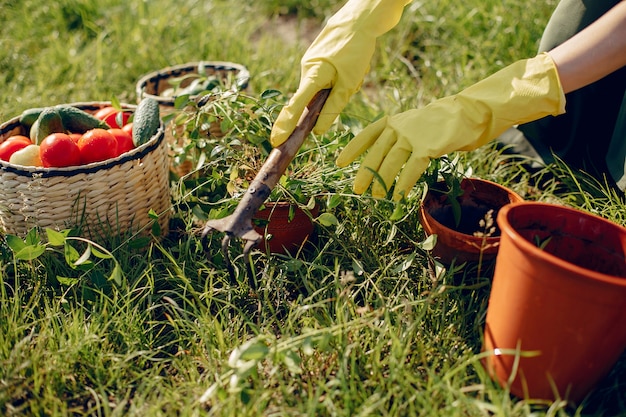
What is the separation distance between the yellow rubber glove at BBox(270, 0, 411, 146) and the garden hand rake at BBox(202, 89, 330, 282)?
0.03 meters

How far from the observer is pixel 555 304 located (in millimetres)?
1061

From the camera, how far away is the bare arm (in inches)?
54.5

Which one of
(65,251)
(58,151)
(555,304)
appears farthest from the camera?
(58,151)

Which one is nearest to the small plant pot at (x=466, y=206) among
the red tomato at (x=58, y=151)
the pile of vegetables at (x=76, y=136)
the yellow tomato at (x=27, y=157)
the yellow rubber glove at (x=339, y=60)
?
the yellow rubber glove at (x=339, y=60)

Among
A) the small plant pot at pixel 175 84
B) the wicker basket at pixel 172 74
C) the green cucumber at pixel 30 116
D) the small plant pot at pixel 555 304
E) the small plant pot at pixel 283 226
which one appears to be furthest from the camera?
the wicker basket at pixel 172 74

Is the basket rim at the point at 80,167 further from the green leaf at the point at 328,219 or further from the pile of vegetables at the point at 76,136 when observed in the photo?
the green leaf at the point at 328,219

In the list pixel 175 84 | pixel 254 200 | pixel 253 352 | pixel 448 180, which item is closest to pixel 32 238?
pixel 254 200

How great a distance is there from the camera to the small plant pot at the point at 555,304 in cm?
103

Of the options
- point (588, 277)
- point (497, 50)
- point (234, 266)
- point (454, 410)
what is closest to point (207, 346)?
point (234, 266)

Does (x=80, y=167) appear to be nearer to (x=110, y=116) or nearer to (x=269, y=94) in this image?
(x=110, y=116)

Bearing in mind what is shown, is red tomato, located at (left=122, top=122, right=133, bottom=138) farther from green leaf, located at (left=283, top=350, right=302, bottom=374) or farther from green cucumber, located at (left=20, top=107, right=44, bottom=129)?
green leaf, located at (left=283, top=350, right=302, bottom=374)

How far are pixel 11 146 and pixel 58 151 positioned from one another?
0.61ft

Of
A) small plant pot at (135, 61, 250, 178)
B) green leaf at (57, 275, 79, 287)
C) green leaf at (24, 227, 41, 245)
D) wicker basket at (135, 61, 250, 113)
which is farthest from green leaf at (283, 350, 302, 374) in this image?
wicker basket at (135, 61, 250, 113)

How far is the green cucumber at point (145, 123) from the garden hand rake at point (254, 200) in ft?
1.40
